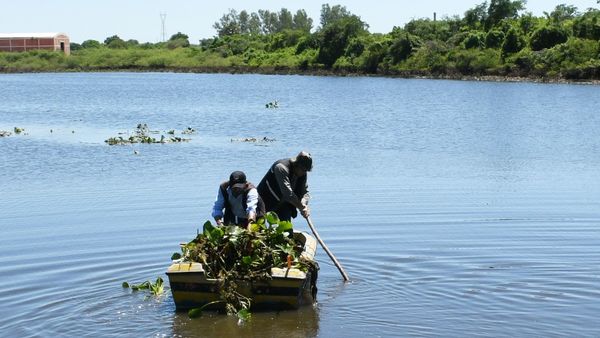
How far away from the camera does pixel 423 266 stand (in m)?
13.0

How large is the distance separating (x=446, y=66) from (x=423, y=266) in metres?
73.4

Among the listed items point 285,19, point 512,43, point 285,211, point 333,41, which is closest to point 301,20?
point 285,19

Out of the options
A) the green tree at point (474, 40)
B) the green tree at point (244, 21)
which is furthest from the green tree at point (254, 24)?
the green tree at point (474, 40)

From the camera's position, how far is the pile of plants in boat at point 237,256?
10195 millimetres

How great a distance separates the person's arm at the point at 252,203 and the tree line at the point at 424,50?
64400mm

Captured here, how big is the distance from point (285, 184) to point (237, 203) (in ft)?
1.98

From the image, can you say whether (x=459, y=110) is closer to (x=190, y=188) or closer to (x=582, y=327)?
(x=190, y=188)

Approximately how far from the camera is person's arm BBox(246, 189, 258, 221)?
10.9 meters

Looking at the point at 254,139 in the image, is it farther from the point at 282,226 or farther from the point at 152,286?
the point at 282,226

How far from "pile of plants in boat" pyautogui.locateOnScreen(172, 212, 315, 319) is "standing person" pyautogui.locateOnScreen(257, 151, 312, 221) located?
89 cm

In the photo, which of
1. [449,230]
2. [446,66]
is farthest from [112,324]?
[446,66]

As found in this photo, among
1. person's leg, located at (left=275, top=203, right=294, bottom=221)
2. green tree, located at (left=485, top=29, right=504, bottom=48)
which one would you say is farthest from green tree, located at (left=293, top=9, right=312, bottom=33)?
person's leg, located at (left=275, top=203, right=294, bottom=221)

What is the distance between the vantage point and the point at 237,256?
10.3m

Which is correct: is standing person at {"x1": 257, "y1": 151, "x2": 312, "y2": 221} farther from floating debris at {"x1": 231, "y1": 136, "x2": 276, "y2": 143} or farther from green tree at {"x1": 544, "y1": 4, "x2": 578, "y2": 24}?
green tree at {"x1": 544, "y1": 4, "x2": 578, "y2": 24}
